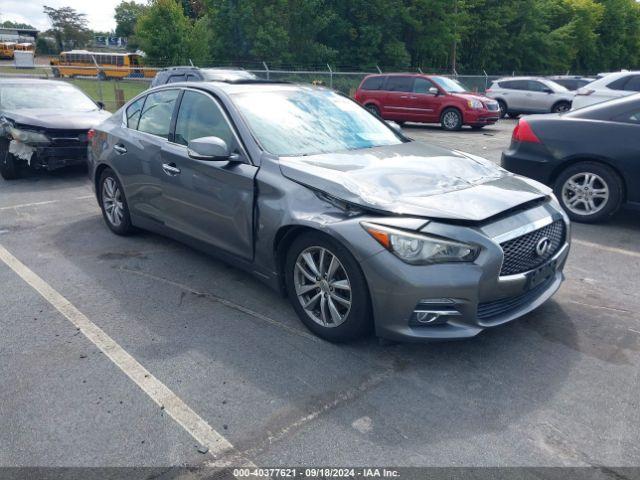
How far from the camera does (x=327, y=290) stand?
3.54 meters

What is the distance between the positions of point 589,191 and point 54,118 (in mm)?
7933

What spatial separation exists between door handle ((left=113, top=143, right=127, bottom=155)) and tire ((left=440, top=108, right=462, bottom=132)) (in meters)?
13.3

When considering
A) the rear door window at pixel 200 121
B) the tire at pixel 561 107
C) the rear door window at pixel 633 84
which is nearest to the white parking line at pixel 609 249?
the rear door window at pixel 200 121

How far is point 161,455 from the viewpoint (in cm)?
259

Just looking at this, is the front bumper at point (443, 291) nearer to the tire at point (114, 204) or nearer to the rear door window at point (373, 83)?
the tire at point (114, 204)

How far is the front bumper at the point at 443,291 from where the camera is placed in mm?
3119

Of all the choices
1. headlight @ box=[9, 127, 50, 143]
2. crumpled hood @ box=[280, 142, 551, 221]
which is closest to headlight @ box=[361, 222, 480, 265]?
crumpled hood @ box=[280, 142, 551, 221]

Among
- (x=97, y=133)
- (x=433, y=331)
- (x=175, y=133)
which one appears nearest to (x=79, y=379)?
(x=433, y=331)

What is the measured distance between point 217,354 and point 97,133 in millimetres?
3608

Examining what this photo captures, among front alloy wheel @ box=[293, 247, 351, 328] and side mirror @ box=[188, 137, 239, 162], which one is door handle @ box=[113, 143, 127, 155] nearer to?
side mirror @ box=[188, 137, 239, 162]

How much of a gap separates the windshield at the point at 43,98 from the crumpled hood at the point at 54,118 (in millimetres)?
283

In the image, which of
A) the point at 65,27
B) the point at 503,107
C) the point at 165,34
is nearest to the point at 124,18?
the point at 65,27

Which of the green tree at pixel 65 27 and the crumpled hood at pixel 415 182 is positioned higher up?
the green tree at pixel 65 27

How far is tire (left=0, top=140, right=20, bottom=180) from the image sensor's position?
884 cm
